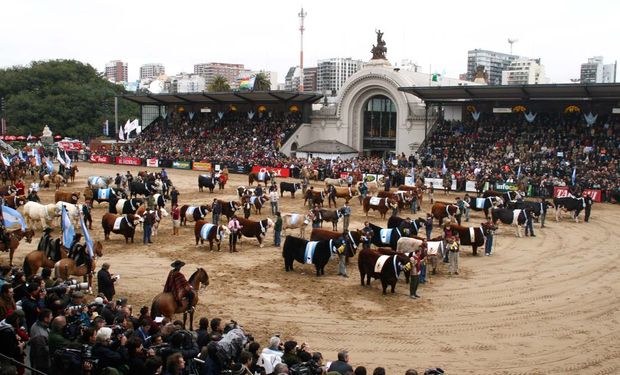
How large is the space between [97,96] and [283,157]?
3846 centimetres

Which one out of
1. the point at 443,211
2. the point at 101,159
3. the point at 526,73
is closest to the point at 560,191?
the point at 443,211

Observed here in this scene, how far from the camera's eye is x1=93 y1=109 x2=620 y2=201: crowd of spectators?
34156mm

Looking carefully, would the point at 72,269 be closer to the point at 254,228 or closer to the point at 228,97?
the point at 254,228

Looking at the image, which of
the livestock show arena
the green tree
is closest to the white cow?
the livestock show arena

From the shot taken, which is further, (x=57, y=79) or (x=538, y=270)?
(x=57, y=79)

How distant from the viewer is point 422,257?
14.4 metres

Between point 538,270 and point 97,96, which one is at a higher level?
point 97,96

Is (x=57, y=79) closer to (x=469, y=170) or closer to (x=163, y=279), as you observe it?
(x=469, y=170)

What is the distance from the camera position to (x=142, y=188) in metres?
27.6

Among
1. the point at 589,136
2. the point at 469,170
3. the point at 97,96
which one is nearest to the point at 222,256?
the point at 469,170

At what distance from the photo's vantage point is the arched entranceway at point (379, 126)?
46.5 metres

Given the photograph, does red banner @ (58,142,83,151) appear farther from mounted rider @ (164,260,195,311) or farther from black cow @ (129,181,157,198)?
mounted rider @ (164,260,195,311)

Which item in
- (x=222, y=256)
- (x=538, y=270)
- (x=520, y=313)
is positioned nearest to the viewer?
(x=520, y=313)

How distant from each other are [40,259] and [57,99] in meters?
64.7
